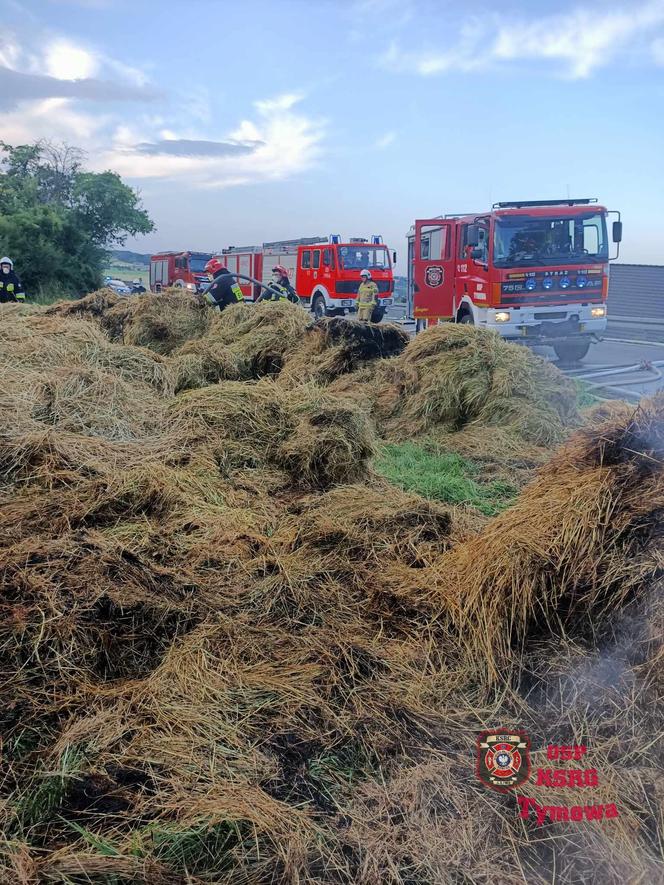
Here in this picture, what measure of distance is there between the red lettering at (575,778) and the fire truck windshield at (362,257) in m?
20.8

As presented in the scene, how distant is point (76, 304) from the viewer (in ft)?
39.8

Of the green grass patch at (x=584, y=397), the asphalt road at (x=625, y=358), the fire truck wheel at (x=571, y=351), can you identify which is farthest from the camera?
the fire truck wheel at (x=571, y=351)

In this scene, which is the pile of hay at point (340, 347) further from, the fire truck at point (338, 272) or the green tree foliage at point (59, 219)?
the green tree foliage at point (59, 219)

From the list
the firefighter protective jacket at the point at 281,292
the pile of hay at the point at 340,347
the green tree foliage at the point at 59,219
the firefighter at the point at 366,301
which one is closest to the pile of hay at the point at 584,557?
the pile of hay at the point at 340,347

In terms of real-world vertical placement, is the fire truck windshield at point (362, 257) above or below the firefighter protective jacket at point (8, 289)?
above

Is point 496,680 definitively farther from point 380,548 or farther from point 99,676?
point 99,676

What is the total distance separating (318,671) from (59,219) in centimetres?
2948

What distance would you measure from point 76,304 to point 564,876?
39.0 ft

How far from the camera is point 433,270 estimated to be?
13883 millimetres

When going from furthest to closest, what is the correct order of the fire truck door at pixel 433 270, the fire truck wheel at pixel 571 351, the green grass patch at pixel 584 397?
the fire truck door at pixel 433 270, the fire truck wheel at pixel 571 351, the green grass patch at pixel 584 397

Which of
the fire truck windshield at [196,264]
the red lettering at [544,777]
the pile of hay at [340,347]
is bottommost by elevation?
the red lettering at [544,777]

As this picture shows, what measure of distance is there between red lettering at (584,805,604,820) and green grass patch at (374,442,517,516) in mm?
2800

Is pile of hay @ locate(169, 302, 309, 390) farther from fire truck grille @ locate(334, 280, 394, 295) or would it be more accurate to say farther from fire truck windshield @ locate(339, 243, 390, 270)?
fire truck windshield @ locate(339, 243, 390, 270)

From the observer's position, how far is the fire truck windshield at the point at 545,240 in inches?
462
